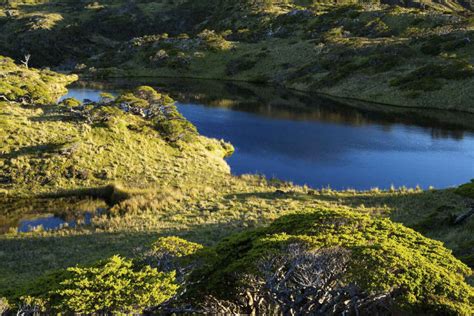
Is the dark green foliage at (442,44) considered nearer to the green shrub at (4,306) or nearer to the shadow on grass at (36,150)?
the shadow on grass at (36,150)

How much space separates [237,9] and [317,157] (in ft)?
475

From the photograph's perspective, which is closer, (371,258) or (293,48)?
(371,258)

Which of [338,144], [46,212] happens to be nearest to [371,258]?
[46,212]

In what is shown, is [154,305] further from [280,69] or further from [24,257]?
[280,69]

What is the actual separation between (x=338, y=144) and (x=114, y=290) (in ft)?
155

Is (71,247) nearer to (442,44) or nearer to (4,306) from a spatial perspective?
(4,306)

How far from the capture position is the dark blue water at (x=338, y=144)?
144ft

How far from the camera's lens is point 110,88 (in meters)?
103

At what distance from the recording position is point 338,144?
5469 centimetres

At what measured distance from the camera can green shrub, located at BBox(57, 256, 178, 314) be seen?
33.0 ft

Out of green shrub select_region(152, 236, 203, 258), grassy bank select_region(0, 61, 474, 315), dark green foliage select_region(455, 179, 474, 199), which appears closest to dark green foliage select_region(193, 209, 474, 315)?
grassy bank select_region(0, 61, 474, 315)

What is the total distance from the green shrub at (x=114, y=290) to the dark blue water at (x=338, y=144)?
31374 mm

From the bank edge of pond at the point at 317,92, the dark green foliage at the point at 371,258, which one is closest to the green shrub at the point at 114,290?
the dark green foliage at the point at 371,258

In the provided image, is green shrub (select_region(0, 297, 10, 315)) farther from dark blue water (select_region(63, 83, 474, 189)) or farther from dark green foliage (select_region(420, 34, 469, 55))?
dark green foliage (select_region(420, 34, 469, 55))
